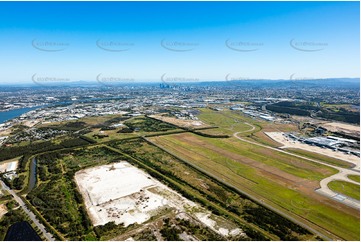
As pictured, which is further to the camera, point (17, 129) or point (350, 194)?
point (17, 129)

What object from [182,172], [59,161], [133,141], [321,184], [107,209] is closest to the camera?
[107,209]

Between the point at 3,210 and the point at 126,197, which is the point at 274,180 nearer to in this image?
the point at 126,197

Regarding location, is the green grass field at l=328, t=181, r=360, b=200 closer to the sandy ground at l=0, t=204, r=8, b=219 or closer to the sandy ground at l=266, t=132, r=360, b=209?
the sandy ground at l=266, t=132, r=360, b=209

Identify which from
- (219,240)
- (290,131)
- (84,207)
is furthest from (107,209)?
(290,131)

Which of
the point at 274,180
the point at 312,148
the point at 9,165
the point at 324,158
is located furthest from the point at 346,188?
the point at 9,165

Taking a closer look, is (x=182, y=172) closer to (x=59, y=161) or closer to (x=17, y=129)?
(x=59, y=161)
